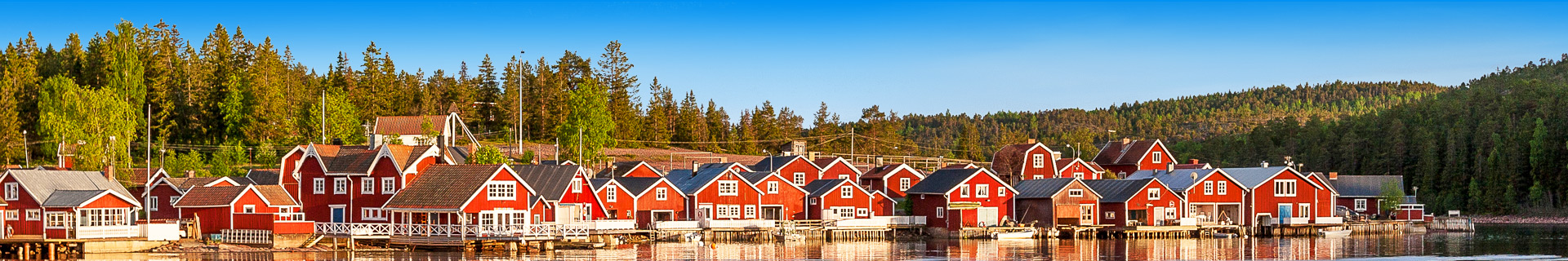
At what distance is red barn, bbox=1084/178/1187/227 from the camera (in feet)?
253

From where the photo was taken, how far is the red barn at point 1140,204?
77.2m

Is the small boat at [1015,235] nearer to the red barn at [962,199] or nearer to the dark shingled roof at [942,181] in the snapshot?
the red barn at [962,199]

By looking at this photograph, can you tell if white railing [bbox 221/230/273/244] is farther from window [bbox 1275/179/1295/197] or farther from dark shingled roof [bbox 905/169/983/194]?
window [bbox 1275/179/1295/197]

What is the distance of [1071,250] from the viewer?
62.3 meters

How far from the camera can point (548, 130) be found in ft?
396

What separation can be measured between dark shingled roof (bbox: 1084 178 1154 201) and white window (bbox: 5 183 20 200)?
47.0 meters

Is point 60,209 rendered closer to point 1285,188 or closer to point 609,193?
point 609,193

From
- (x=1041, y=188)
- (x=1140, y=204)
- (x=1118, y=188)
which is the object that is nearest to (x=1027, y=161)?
(x=1118, y=188)

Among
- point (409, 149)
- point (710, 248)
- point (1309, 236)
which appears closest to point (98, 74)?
point (409, 149)

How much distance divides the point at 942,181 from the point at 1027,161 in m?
16.5

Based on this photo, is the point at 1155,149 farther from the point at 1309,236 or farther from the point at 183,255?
the point at 183,255

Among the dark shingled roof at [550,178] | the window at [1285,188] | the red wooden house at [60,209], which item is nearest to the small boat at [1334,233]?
the window at [1285,188]

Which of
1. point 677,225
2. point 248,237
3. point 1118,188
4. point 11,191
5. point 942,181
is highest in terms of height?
point 11,191

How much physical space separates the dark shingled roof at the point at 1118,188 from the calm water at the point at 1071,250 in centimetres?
516
